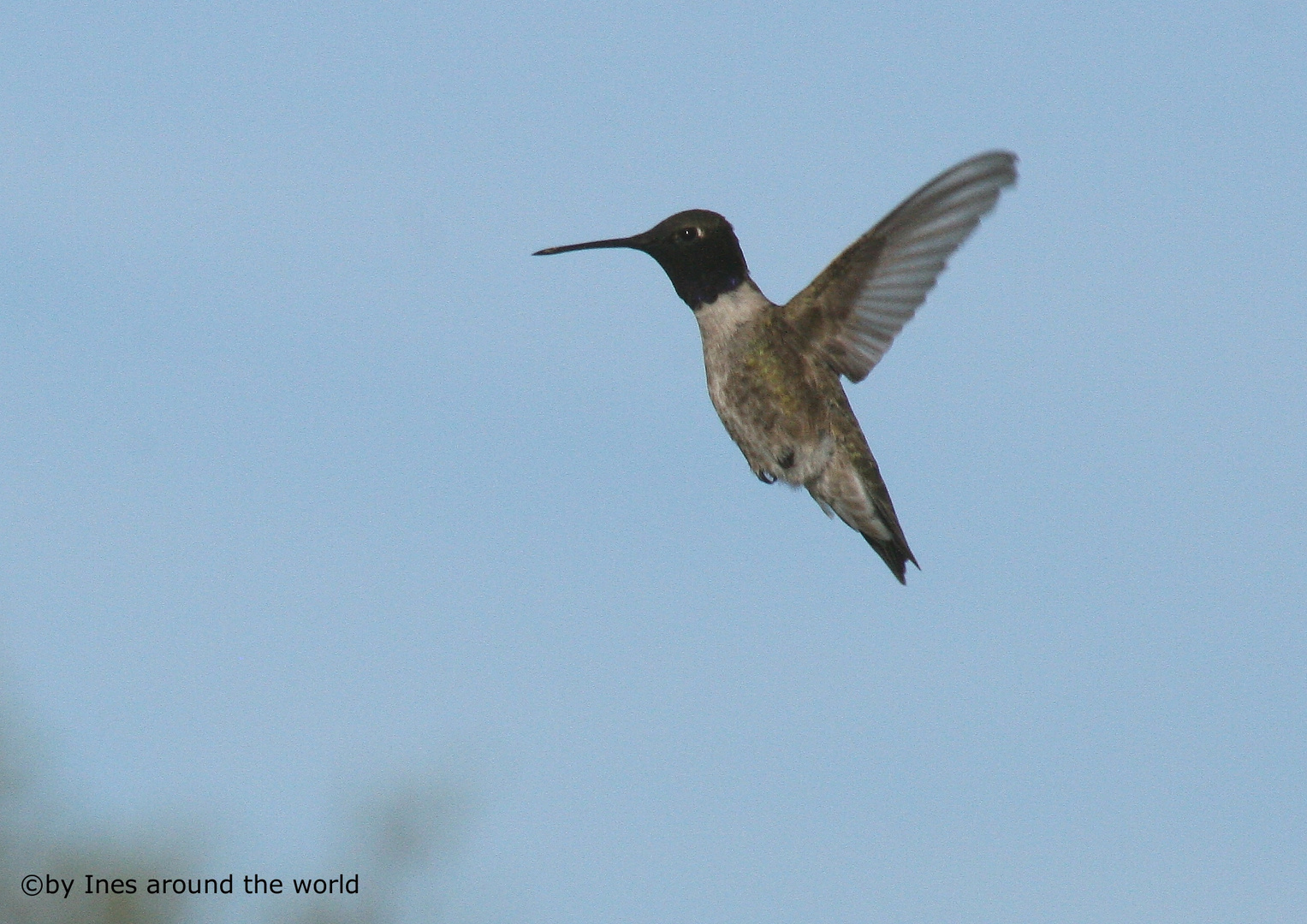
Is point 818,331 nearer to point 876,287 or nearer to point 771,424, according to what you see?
point 876,287

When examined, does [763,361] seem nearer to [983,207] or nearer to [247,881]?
[983,207]

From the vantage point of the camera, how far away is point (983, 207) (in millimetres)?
5637

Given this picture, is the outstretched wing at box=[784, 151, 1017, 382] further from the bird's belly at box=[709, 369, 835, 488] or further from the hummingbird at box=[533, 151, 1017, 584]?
the bird's belly at box=[709, 369, 835, 488]

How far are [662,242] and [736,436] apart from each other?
30.4 inches

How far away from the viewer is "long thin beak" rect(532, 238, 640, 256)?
5230 mm

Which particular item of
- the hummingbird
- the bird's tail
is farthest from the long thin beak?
the bird's tail

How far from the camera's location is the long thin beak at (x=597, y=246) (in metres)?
5.23

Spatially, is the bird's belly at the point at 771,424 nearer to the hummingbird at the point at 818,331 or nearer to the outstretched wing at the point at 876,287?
the hummingbird at the point at 818,331

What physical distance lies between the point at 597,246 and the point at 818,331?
1246mm

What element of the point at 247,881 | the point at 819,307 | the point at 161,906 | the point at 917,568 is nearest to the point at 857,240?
the point at 819,307

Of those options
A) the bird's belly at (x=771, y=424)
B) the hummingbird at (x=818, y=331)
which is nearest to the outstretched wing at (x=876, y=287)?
the hummingbird at (x=818, y=331)

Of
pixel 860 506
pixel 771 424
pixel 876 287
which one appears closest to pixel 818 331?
pixel 876 287

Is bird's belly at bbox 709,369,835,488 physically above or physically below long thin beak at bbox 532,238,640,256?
below

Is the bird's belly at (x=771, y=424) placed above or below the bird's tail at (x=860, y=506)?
above
